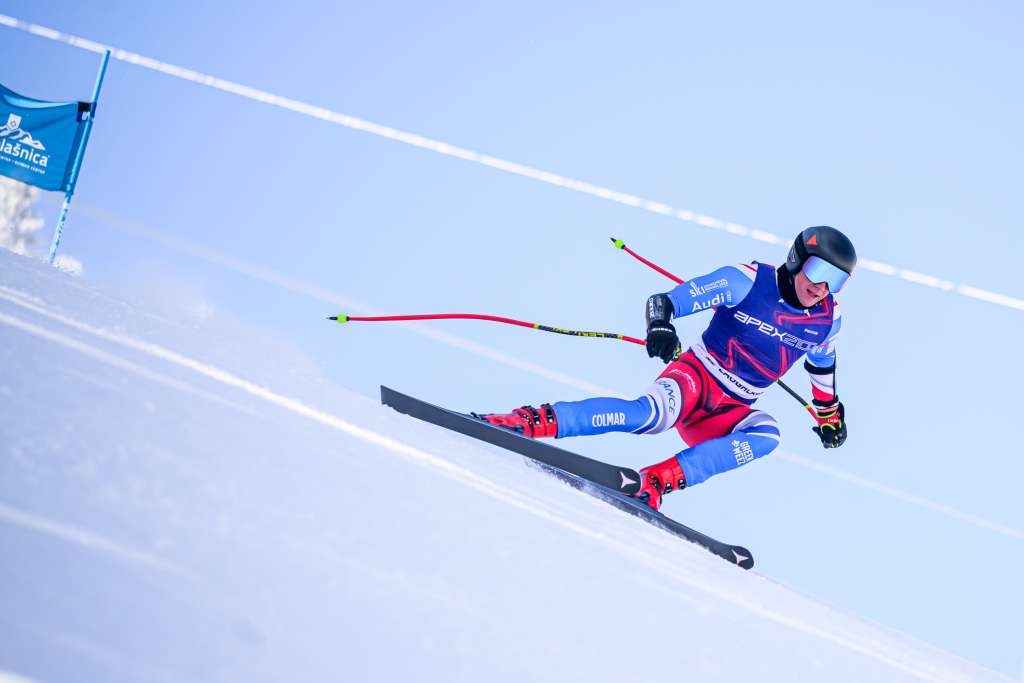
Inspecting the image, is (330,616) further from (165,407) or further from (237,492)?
(165,407)

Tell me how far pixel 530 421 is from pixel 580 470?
270 millimetres

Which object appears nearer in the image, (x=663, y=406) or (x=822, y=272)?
(x=822, y=272)

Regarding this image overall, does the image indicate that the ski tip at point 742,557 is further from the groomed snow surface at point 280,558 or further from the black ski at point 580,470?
the groomed snow surface at point 280,558

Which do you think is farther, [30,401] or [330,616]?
[30,401]

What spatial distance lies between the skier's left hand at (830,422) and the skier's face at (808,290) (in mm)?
548

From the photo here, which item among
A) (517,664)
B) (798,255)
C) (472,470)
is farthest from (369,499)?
(798,255)

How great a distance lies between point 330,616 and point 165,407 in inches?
19.7

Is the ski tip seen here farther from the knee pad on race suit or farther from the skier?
the knee pad on race suit

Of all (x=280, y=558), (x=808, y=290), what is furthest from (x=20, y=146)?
(x=280, y=558)

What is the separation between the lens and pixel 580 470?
2.67 meters

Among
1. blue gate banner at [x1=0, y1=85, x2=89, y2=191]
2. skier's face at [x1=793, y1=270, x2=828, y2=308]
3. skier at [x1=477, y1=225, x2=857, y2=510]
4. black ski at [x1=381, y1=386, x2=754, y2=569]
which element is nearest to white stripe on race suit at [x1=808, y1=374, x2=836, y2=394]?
skier at [x1=477, y1=225, x2=857, y2=510]

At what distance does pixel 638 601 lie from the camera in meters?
1.07

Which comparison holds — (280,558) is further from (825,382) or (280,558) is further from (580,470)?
(825,382)

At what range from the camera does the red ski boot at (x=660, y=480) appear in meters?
2.77
